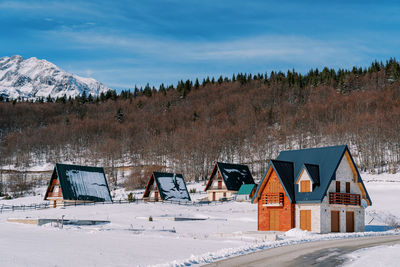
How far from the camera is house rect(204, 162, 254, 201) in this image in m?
78.6

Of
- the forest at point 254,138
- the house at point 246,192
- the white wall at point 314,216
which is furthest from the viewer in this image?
the forest at point 254,138

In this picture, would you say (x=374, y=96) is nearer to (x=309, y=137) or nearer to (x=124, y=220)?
(x=309, y=137)

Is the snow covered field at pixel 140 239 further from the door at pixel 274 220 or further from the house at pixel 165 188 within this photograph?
the house at pixel 165 188

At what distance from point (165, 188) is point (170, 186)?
49.9 inches

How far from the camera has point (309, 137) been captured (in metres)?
144

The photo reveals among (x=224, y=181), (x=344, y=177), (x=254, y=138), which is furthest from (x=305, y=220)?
(x=254, y=138)

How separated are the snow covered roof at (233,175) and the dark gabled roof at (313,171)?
37819mm

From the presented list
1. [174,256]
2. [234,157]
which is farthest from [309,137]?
[174,256]

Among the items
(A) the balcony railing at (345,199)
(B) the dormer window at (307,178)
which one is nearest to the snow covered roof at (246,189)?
(A) the balcony railing at (345,199)

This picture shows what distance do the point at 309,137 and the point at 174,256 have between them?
127202 millimetres

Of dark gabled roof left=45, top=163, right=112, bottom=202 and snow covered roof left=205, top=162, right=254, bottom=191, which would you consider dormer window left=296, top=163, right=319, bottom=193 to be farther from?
snow covered roof left=205, top=162, right=254, bottom=191

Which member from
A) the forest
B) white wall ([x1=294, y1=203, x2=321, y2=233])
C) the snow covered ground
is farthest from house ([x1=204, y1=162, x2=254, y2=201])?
the snow covered ground

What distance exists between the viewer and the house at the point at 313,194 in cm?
3938

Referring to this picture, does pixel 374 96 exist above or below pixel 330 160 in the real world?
above
